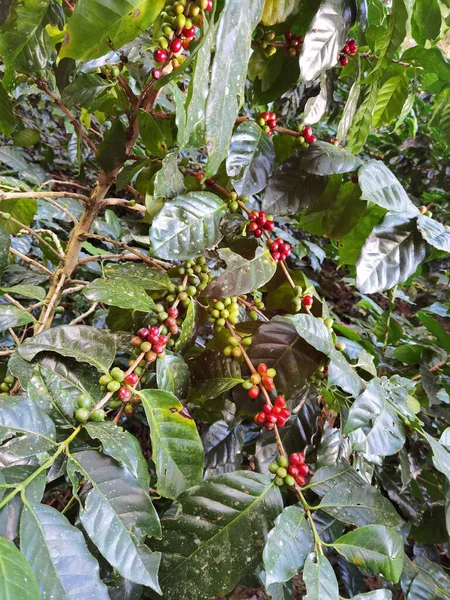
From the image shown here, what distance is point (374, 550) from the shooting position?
50 cm

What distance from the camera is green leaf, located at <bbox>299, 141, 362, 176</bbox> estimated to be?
24.9 inches

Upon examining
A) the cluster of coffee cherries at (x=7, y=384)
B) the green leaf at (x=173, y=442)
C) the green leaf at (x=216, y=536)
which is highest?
the green leaf at (x=173, y=442)

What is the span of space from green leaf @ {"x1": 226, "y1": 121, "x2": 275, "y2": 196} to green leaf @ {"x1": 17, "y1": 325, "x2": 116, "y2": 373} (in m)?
0.31

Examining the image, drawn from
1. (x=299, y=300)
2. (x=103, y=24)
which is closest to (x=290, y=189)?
(x=299, y=300)

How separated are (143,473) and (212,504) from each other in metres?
0.11

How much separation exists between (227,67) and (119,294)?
1.13ft

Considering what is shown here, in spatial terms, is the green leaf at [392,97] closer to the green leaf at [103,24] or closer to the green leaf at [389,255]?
the green leaf at [389,255]

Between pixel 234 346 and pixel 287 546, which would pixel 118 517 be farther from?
pixel 234 346

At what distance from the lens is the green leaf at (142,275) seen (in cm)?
65

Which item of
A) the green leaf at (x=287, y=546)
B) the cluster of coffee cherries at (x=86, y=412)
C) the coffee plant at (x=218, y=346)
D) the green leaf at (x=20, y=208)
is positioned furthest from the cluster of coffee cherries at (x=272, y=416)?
the green leaf at (x=20, y=208)

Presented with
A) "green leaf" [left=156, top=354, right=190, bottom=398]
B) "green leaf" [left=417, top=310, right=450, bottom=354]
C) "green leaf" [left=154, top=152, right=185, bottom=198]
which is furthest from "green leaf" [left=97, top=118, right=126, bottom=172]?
"green leaf" [left=417, top=310, right=450, bottom=354]

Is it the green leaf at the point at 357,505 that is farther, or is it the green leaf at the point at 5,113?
the green leaf at the point at 5,113

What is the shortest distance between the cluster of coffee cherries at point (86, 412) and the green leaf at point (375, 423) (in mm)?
302

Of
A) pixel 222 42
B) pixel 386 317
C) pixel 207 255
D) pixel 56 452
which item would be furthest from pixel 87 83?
pixel 386 317
